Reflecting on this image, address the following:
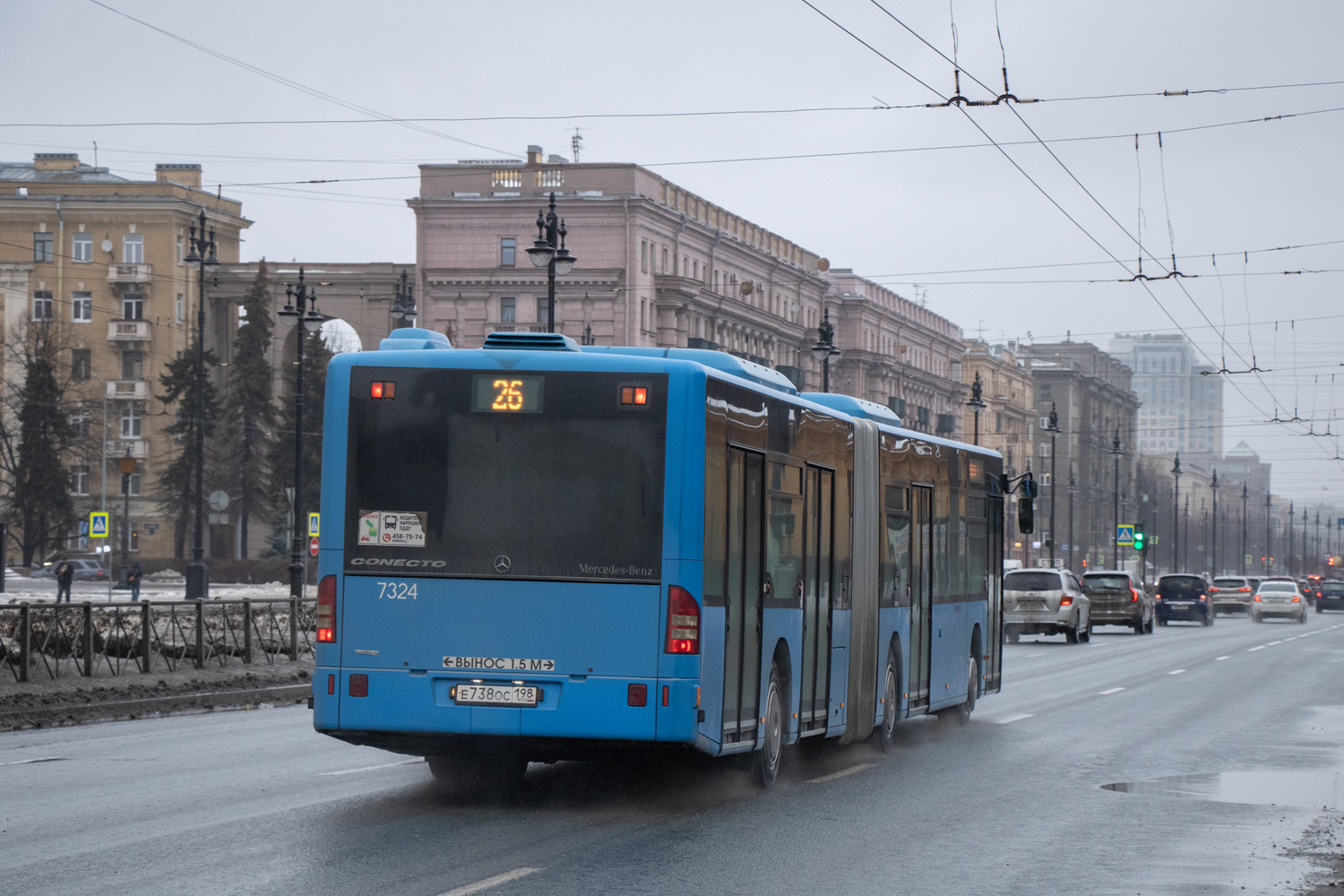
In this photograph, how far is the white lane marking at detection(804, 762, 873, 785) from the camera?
12.9m

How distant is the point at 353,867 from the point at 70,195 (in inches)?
3501

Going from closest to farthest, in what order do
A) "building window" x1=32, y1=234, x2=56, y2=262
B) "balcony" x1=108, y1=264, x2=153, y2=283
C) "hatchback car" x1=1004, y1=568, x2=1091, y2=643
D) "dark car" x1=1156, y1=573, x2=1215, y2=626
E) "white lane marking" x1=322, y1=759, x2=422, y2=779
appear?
"white lane marking" x1=322, y1=759, x2=422, y2=779
"hatchback car" x1=1004, y1=568, x2=1091, y2=643
"dark car" x1=1156, y1=573, x2=1215, y2=626
"balcony" x1=108, y1=264, x2=153, y2=283
"building window" x1=32, y1=234, x2=56, y2=262

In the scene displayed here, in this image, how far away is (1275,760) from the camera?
15172mm

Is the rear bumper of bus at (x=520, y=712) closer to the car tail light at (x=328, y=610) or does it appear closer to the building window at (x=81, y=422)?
the car tail light at (x=328, y=610)

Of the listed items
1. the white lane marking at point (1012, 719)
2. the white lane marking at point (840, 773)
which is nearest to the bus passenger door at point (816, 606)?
the white lane marking at point (840, 773)

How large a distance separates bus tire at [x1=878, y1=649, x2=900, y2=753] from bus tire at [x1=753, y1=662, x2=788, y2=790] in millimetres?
2980

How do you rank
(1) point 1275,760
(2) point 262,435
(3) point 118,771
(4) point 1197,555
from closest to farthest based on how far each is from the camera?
1. (3) point 118,771
2. (1) point 1275,760
3. (2) point 262,435
4. (4) point 1197,555

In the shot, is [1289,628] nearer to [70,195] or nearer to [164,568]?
[164,568]

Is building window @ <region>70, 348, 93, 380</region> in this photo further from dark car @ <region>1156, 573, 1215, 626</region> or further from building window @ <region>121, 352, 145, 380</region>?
dark car @ <region>1156, 573, 1215, 626</region>

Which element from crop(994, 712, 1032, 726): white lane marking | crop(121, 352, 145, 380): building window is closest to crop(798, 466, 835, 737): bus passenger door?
crop(994, 712, 1032, 726): white lane marking

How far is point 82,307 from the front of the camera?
9300cm

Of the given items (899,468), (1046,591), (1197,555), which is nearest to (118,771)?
(899,468)

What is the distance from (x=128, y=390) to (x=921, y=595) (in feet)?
264

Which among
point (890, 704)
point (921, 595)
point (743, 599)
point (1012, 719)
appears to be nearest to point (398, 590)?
point (743, 599)
